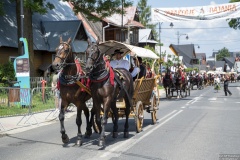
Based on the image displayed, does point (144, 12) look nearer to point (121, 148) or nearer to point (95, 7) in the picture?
point (95, 7)

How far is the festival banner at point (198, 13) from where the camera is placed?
24312mm

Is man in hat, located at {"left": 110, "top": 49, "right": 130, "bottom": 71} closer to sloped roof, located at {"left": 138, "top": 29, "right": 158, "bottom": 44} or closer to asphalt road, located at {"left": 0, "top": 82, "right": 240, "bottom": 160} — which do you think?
asphalt road, located at {"left": 0, "top": 82, "right": 240, "bottom": 160}

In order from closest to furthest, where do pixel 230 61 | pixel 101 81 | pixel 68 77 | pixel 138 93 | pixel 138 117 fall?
pixel 68 77
pixel 101 81
pixel 138 117
pixel 138 93
pixel 230 61

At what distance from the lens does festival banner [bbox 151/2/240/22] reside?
957 inches

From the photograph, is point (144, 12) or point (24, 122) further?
point (144, 12)

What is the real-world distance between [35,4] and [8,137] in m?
13.1

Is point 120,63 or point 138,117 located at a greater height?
point 120,63

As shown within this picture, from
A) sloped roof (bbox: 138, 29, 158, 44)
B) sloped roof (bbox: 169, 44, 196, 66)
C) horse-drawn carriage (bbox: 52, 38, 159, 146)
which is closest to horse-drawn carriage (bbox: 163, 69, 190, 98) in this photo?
horse-drawn carriage (bbox: 52, 38, 159, 146)

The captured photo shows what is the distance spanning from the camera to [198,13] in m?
24.7

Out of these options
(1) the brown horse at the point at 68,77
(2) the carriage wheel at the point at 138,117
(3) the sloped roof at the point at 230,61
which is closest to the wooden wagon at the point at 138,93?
(2) the carriage wheel at the point at 138,117

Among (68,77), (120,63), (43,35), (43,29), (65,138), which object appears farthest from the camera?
(43,29)

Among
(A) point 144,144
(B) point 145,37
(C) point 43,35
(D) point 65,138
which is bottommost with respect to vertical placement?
(A) point 144,144

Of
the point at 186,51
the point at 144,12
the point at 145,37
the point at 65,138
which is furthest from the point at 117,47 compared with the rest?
the point at 186,51

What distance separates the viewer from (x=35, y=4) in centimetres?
2212
